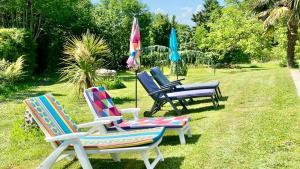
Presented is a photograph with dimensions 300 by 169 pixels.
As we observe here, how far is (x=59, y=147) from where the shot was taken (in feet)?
15.9

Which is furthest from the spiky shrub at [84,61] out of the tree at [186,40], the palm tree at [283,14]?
the tree at [186,40]

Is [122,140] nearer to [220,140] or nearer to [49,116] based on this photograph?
[49,116]

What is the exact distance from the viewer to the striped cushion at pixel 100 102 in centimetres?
661

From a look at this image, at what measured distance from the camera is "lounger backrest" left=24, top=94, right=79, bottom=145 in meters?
5.11

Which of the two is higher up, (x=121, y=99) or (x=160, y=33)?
(x=160, y=33)

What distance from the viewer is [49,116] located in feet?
17.4

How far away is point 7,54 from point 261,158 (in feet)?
56.5

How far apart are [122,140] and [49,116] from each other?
111 centimetres

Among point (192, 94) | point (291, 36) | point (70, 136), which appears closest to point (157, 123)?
point (70, 136)

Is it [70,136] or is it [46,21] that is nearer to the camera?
[70,136]

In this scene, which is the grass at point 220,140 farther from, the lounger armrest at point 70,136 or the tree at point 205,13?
the tree at point 205,13

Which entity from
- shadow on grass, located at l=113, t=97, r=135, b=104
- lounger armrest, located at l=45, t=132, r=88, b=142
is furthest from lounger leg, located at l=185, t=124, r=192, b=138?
shadow on grass, located at l=113, t=97, r=135, b=104

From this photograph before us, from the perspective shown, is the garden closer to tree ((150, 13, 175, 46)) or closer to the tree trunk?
the tree trunk

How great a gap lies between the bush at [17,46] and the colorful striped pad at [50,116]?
14658 millimetres
